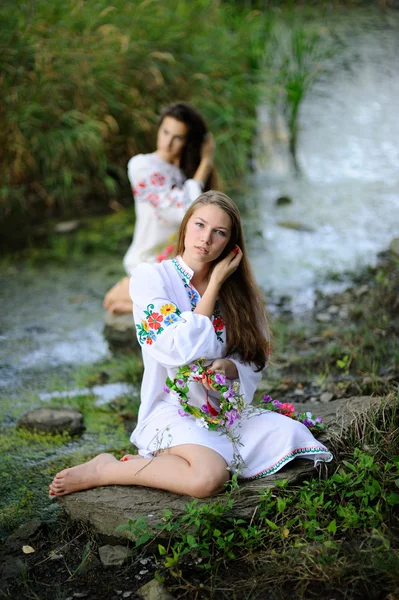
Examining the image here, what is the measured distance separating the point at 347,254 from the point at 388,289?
3.77 ft

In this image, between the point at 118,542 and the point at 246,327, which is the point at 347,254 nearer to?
the point at 246,327

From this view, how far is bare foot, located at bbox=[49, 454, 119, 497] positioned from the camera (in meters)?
2.53

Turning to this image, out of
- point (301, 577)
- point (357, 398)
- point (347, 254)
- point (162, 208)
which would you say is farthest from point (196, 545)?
point (347, 254)

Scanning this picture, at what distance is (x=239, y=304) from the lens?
262 centimetres

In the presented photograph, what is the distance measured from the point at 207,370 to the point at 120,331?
187 centimetres

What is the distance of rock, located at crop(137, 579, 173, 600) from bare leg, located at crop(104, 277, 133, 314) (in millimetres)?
2316

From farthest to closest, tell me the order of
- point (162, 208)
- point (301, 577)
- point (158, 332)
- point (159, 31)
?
point (159, 31), point (162, 208), point (158, 332), point (301, 577)

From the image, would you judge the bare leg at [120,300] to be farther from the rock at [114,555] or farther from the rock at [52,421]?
the rock at [114,555]

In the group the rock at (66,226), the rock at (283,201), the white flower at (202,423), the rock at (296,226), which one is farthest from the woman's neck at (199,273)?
the rock at (283,201)

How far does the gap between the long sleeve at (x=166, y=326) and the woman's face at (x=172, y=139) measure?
1.76m

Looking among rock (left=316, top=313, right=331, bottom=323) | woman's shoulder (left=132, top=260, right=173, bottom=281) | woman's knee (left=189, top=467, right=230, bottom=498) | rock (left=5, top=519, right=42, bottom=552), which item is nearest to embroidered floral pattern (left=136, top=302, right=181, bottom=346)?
woman's shoulder (left=132, top=260, right=173, bottom=281)

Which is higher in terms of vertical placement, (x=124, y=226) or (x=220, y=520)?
(x=124, y=226)

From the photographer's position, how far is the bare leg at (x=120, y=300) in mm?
4336

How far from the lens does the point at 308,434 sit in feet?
8.27
